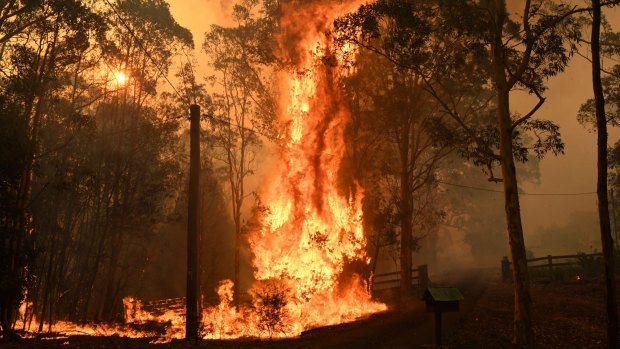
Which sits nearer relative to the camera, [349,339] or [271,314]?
[349,339]

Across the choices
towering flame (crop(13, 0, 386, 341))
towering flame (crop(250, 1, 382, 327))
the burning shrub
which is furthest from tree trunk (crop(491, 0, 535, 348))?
towering flame (crop(250, 1, 382, 327))

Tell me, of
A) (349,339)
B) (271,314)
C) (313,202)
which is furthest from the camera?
(313,202)

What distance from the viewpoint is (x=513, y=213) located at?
13.6 m

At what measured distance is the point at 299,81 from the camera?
23.3 meters

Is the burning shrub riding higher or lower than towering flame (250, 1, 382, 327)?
lower

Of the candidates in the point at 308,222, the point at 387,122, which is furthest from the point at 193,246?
the point at 387,122

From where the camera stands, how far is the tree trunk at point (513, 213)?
1288 centimetres

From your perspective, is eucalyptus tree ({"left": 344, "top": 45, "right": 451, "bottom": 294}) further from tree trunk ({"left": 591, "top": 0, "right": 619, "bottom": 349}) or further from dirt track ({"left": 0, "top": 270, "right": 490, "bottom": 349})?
tree trunk ({"left": 591, "top": 0, "right": 619, "bottom": 349})

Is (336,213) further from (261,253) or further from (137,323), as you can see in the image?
(137,323)

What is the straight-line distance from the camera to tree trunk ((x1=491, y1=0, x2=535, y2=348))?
1288 cm

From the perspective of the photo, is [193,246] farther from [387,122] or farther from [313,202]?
[387,122]

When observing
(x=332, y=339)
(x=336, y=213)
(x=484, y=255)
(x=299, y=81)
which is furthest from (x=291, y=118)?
(x=484, y=255)

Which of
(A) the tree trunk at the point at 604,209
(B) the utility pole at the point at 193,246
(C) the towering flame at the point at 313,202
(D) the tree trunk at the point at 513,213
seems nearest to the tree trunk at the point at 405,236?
(C) the towering flame at the point at 313,202

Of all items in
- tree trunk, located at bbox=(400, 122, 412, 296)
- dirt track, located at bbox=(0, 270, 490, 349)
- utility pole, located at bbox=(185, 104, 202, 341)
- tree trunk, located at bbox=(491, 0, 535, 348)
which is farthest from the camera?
tree trunk, located at bbox=(400, 122, 412, 296)
